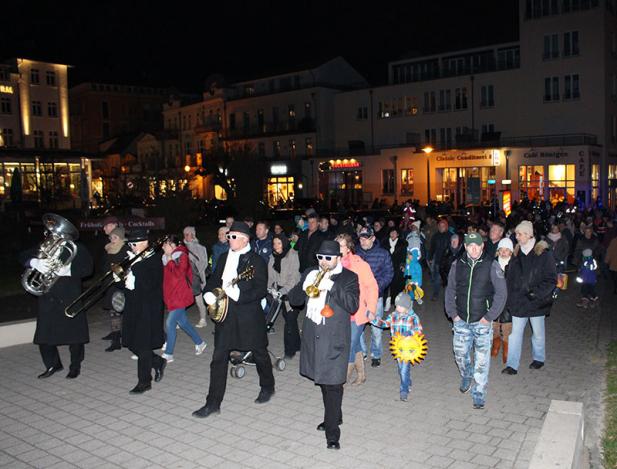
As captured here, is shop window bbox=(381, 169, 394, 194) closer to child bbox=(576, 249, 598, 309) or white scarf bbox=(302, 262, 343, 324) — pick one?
child bbox=(576, 249, 598, 309)

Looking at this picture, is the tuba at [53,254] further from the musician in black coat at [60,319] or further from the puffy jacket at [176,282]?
the puffy jacket at [176,282]

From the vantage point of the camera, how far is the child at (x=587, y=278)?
1223 centimetres

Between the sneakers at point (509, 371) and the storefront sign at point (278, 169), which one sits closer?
the sneakers at point (509, 371)

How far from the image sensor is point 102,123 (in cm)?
7519

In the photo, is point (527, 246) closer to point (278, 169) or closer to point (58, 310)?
point (58, 310)

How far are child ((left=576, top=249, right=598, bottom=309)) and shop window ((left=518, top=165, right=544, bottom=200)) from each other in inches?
1112

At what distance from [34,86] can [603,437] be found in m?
56.7

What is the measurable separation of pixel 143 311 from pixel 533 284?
488 centimetres

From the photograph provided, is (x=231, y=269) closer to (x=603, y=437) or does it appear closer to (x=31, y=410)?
(x=31, y=410)

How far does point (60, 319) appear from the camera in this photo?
26.5 ft

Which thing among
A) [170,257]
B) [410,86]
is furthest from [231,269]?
[410,86]

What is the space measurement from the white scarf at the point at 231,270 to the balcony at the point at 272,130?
49445 millimetres

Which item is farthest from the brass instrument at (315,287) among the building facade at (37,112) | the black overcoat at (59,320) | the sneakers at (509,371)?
the building facade at (37,112)

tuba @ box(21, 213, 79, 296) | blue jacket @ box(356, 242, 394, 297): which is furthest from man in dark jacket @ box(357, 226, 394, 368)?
tuba @ box(21, 213, 79, 296)
